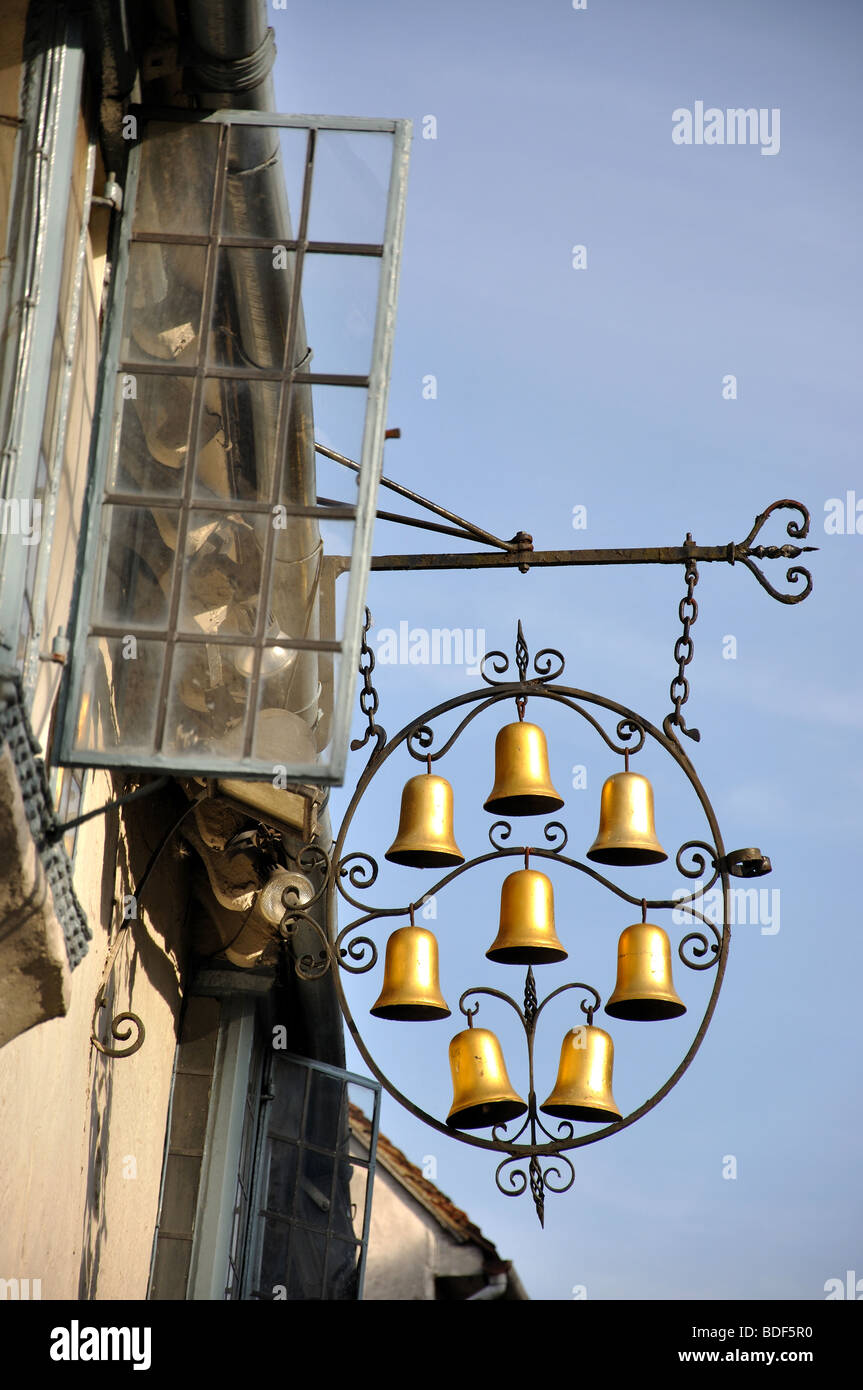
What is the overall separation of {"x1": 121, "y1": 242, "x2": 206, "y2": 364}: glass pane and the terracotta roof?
986 centimetres

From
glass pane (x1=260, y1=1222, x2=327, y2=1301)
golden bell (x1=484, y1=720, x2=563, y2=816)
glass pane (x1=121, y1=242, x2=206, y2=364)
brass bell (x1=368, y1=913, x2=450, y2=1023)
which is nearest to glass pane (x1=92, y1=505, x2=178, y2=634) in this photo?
glass pane (x1=121, y1=242, x2=206, y2=364)

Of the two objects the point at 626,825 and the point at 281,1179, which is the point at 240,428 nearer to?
the point at 626,825

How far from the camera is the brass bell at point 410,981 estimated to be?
17.9 feet

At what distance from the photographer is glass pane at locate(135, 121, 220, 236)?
4145 millimetres

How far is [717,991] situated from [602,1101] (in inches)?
25.0

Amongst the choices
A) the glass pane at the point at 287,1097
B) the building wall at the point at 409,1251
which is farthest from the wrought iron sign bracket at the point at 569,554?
the building wall at the point at 409,1251

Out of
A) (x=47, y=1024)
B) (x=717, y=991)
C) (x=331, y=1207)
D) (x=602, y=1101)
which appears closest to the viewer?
(x=47, y=1024)

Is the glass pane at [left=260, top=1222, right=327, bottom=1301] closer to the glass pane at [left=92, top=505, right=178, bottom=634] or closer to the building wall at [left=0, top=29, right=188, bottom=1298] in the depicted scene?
the building wall at [left=0, top=29, right=188, bottom=1298]

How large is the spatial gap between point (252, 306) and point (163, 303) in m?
0.23

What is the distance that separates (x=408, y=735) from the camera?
5.50 meters

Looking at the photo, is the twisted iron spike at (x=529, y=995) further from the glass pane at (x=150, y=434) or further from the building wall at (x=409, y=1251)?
the building wall at (x=409, y=1251)

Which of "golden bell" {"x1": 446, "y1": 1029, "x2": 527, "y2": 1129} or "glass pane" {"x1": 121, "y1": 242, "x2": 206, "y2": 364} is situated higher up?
"glass pane" {"x1": 121, "y1": 242, "x2": 206, "y2": 364}
